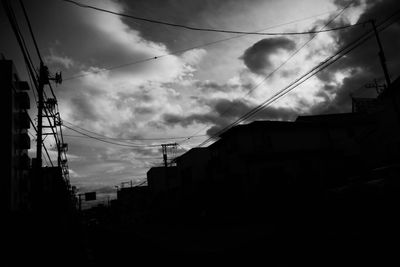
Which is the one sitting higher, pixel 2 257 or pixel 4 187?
pixel 4 187

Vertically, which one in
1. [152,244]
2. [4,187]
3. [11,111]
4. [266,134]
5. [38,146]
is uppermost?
[11,111]

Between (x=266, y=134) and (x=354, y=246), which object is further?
(x=266, y=134)

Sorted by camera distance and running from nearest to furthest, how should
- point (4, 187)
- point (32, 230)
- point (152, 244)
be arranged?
point (32, 230) → point (152, 244) → point (4, 187)

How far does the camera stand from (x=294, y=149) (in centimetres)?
2927

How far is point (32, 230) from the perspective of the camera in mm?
13805

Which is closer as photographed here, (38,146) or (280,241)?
(280,241)

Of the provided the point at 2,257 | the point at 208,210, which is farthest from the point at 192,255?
the point at 208,210

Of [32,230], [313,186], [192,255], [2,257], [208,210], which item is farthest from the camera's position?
[208,210]

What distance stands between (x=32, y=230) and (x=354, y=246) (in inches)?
588

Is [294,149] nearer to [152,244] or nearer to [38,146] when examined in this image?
[152,244]

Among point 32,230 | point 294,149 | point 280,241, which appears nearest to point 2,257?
point 32,230

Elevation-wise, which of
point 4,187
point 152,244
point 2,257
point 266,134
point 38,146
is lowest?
point 152,244

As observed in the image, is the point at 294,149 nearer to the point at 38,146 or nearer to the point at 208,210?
the point at 208,210

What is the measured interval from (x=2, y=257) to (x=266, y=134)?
78.7 feet
